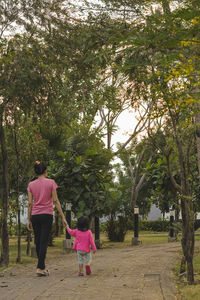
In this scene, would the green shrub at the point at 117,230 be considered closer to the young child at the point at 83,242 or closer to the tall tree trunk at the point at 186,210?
the young child at the point at 83,242

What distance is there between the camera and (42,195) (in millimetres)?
8117

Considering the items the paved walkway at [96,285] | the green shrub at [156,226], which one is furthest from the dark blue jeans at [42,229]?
the green shrub at [156,226]

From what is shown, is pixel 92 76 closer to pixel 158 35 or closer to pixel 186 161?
pixel 186 161

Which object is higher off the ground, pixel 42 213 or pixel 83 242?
pixel 42 213

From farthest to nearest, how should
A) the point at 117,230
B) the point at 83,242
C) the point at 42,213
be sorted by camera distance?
the point at 117,230 → the point at 83,242 → the point at 42,213

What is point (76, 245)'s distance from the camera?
897cm

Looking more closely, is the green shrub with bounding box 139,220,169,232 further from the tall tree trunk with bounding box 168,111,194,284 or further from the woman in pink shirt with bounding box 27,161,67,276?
the woman in pink shirt with bounding box 27,161,67,276

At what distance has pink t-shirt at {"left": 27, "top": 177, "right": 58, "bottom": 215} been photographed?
811 centimetres

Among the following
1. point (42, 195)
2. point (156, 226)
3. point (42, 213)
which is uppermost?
point (156, 226)

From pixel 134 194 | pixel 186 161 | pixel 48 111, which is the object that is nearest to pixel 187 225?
pixel 186 161

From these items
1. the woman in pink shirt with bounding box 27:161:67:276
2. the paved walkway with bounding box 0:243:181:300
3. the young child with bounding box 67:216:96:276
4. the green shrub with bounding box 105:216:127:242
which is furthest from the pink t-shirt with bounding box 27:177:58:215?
the green shrub with bounding box 105:216:127:242

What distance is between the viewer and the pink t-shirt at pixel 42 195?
8.11 m

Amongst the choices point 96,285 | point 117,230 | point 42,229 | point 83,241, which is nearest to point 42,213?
point 42,229

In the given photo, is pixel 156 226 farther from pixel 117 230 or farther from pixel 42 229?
pixel 42 229
